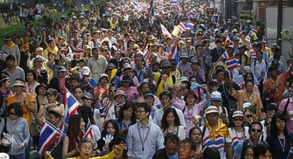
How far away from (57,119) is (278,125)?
2909 mm

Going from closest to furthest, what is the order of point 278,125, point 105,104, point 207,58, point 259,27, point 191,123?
point 278,125
point 191,123
point 105,104
point 207,58
point 259,27

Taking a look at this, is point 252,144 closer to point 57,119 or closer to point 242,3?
point 57,119

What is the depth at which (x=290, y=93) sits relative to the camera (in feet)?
40.8

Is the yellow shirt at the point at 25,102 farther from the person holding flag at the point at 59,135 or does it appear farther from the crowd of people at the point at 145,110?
the person holding flag at the point at 59,135

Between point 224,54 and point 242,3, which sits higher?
point 224,54

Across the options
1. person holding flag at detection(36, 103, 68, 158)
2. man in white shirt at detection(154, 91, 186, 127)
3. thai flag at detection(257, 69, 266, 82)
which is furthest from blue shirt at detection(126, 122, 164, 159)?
thai flag at detection(257, 69, 266, 82)

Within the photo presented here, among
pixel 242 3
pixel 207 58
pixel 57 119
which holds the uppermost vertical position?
pixel 57 119

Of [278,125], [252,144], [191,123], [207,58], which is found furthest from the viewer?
[207,58]

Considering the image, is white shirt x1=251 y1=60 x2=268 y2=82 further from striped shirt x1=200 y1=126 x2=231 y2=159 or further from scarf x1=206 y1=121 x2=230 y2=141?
striped shirt x1=200 y1=126 x2=231 y2=159

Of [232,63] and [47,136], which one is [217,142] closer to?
[47,136]

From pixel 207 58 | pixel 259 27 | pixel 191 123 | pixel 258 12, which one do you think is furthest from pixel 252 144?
pixel 258 12

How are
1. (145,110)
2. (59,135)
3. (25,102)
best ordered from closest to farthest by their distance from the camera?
(59,135) → (145,110) → (25,102)

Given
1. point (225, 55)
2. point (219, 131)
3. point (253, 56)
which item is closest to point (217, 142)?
point (219, 131)

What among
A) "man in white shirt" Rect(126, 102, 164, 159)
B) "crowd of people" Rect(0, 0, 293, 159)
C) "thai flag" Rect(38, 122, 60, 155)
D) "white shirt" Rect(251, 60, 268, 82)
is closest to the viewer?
"crowd of people" Rect(0, 0, 293, 159)
